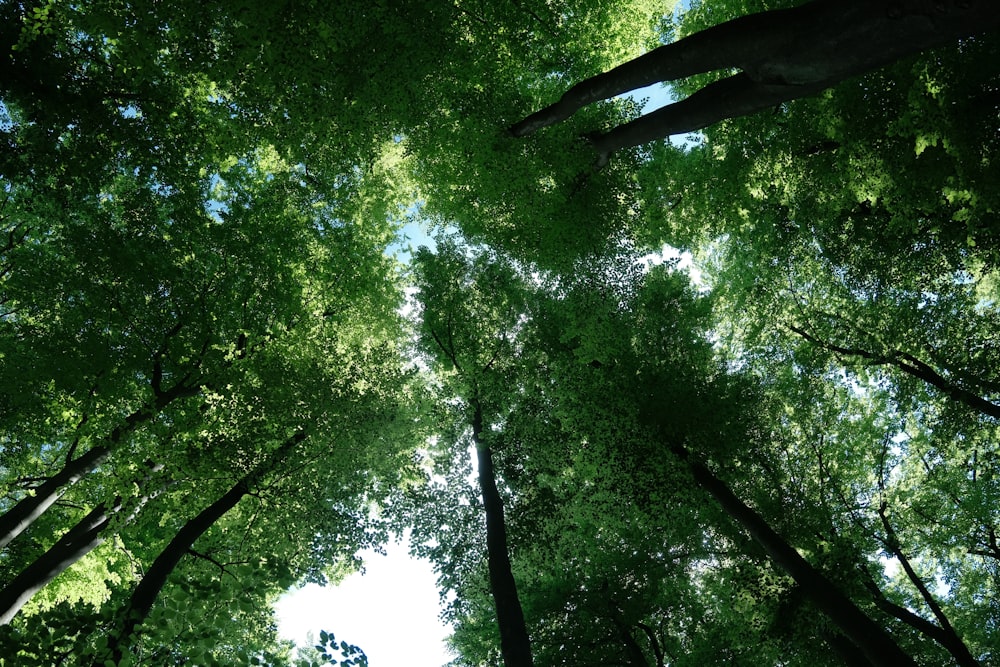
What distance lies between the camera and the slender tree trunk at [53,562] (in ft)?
29.8

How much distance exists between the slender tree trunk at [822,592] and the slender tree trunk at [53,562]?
13.1 metres

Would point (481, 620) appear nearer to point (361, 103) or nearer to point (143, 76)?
point (361, 103)

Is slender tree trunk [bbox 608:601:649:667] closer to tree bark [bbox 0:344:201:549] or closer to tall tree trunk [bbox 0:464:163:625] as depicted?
tall tree trunk [bbox 0:464:163:625]

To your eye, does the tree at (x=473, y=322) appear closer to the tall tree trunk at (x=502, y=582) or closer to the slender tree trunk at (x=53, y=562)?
the tall tree trunk at (x=502, y=582)

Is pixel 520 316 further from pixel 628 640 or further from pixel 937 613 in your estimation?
pixel 937 613

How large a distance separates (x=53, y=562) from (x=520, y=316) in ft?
43.4

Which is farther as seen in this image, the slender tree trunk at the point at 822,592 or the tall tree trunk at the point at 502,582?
the tall tree trunk at the point at 502,582

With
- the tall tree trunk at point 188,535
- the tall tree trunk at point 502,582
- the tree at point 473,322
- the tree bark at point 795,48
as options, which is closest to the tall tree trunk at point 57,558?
the tall tree trunk at point 188,535

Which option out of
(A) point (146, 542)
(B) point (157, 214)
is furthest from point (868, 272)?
(A) point (146, 542)

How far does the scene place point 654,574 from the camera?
17.0m

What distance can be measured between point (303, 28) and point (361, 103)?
1724mm

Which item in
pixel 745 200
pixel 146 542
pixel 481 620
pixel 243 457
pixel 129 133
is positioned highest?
pixel 745 200

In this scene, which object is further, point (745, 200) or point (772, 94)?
point (745, 200)

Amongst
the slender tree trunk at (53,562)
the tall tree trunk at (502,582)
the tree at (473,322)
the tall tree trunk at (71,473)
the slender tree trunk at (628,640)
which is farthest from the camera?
the slender tree trunk at (628,640)
